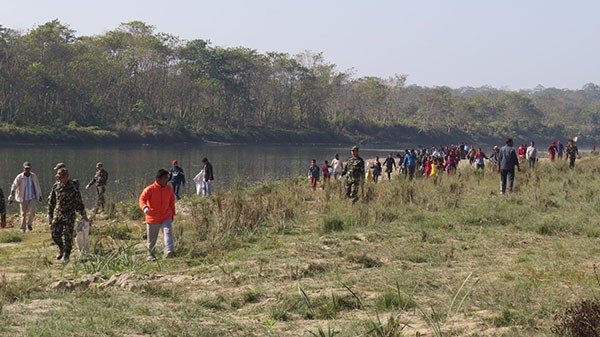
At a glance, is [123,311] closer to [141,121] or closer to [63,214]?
[63,214]

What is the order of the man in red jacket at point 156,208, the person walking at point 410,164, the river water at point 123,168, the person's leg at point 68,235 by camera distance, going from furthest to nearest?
the river water at point 123,168 < the person walking at point 410,164 < the person's leg at point 68,235 < the man in red jacket at point 156,208

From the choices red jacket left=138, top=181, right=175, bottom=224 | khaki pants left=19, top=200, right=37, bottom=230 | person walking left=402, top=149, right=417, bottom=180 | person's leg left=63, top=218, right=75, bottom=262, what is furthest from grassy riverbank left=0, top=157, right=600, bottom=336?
person walking left=402, top=149, right=417, bottom=180

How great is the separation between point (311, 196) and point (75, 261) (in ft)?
32.4

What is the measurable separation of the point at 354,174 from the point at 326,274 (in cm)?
766

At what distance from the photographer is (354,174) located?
15.6m

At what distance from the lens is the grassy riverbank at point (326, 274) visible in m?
6.04

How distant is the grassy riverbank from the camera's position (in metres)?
6.04

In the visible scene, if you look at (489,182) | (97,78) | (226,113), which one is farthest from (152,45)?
(489,182)

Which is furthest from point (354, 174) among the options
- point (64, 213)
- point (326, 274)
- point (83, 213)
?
point (326, 274)

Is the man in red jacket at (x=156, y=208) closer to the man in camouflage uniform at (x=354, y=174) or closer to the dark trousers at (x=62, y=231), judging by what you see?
the dark trousers at (x=62, y=231)

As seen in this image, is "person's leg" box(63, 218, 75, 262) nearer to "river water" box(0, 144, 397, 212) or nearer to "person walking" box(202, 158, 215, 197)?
"person walking" box(202, 158, 215, 197)

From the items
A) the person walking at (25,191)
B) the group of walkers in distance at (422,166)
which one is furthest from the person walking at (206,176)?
the person walking at (25,191)

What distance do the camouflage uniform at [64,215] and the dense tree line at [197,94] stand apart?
2343 inches

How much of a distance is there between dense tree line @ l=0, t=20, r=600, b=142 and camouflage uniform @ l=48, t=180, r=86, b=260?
2343 inches
